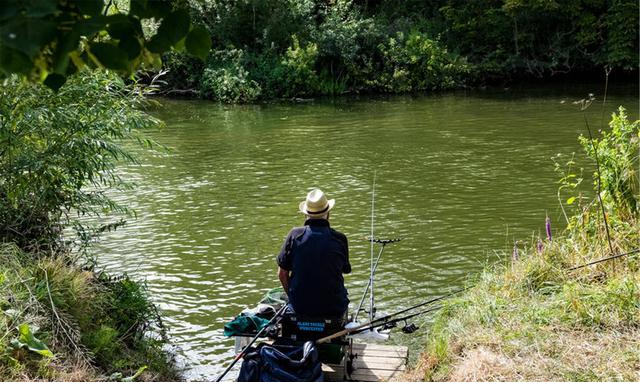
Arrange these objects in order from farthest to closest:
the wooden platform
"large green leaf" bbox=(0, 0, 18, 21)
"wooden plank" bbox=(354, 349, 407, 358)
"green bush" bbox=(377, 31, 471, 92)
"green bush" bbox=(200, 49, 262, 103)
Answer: "green bush" bbox=(377, 31, 471, 92) → "green bush" bbox=(200, 49, 262, 103) → "wooden plank" bbox=(354, 349, 407, 358) → the wooden platform → "large green leaf" bbox=(0, 0, 18, 21)

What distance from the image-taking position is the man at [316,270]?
5.21m

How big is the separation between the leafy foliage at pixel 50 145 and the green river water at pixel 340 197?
Answer: 167 cm

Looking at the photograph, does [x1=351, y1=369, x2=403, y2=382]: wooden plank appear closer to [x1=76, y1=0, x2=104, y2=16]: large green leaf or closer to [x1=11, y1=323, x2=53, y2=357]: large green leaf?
[x1=11, y1=323, x2=53, y2=357]: large green leaf

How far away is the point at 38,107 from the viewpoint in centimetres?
626

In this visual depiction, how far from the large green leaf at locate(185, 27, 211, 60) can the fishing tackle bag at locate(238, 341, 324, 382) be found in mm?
2864

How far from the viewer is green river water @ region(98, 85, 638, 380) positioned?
27.1ft

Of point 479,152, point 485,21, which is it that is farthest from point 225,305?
point 485,21

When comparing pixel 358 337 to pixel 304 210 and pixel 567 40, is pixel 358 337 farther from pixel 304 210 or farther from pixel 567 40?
pixel 567 40

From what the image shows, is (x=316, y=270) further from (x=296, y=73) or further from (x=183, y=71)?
(x=183, y=71)

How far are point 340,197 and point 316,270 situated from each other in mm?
7013

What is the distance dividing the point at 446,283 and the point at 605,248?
230cm

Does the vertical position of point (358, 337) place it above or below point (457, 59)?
below

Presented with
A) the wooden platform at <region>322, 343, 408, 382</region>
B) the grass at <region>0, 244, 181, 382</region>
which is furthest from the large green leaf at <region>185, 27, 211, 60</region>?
the wooden platform at <region>322, 343, 408, 382</region>

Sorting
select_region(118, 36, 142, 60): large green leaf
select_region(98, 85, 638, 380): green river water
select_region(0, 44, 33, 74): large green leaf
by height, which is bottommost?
select_region(98, 85, 638, 380): green river water
